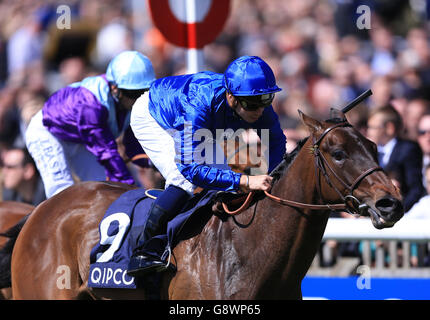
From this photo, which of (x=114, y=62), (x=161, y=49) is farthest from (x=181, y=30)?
(x=161, y=49)

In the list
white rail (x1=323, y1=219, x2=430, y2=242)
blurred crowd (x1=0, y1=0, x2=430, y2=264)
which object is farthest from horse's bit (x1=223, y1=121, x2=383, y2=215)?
blurred crowd (x1=0, y1=0, x2=430, y2=264)

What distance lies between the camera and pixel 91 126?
532 cm

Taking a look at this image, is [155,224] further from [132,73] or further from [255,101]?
[132,73]

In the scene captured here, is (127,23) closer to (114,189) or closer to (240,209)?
(114,189)

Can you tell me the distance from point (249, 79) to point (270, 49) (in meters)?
6.29

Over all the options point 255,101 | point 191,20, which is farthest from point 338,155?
point 191,20

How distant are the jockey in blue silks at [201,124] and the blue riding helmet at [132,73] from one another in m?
0.60

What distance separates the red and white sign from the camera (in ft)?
18.3

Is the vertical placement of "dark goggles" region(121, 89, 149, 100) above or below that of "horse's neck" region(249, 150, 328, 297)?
above

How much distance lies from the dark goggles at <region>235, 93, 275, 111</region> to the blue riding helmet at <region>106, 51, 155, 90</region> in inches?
49.8

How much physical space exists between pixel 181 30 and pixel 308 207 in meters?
2.20

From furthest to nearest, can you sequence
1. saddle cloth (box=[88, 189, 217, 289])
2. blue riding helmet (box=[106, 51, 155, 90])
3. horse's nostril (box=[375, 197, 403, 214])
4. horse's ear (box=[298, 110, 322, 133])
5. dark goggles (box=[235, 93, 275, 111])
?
blue riding helmet (box=[106, 51, 155, 90]) → saddle cloth (box=[88, 189, 217, 289]) → dark goggles (box=[235, 93, 275, 111]) → horse's ear (box=[298, 110, 322, 133]) → horse's nostril (box=[375, 197, 403, 214])

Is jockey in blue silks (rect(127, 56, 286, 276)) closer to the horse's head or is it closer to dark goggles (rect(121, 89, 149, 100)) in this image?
the horse's head

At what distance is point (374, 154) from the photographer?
381 cm
